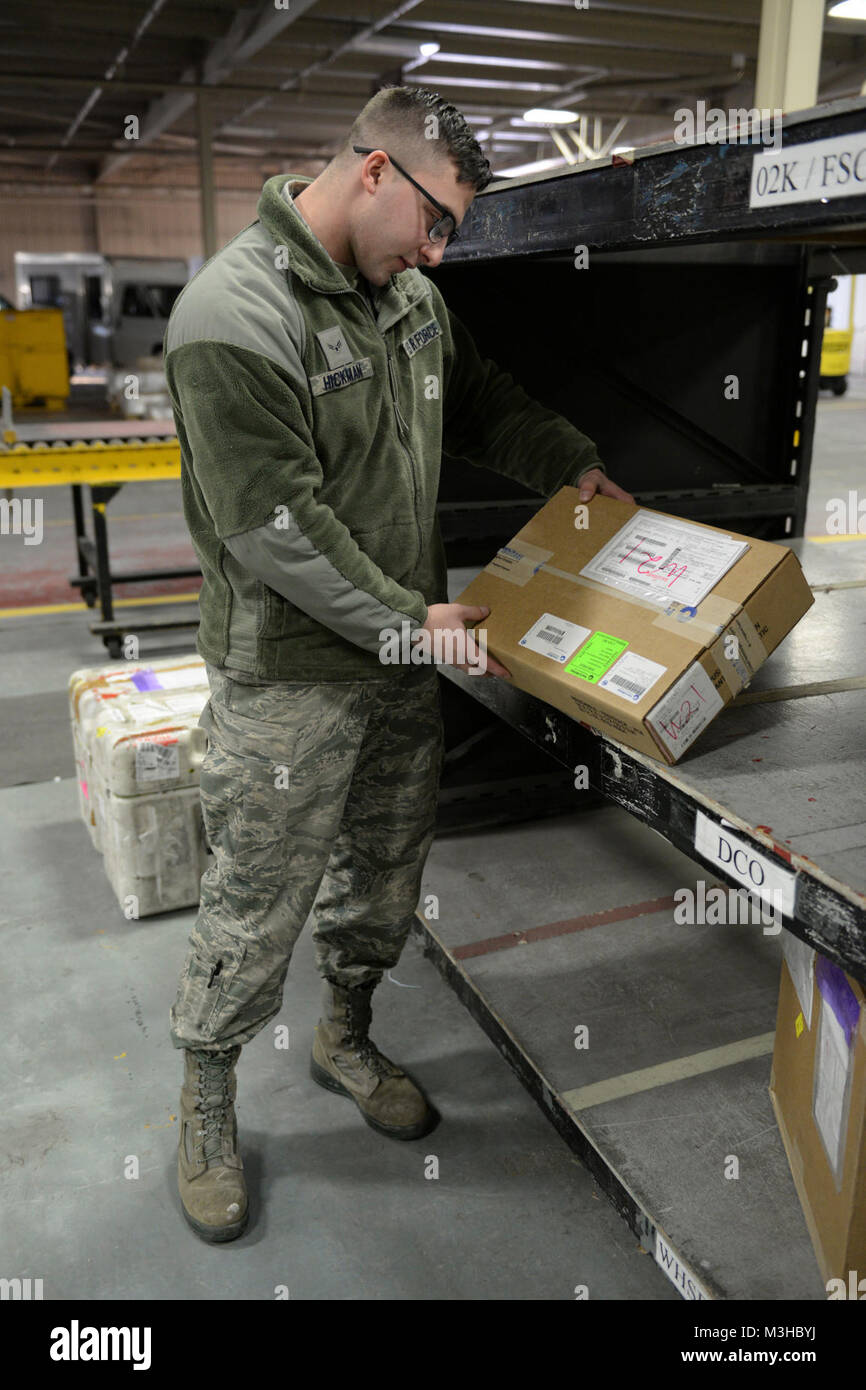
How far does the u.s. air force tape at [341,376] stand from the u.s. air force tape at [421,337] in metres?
0.17

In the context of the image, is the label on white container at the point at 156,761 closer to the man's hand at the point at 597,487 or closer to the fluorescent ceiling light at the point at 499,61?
the man's hand at the point at 597,487

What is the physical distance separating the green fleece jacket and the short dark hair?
194mm

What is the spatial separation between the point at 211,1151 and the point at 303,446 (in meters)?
1.50

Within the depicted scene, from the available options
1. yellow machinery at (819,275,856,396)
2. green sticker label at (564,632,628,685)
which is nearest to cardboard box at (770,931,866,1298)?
green sticker label at (564,632,628,685)

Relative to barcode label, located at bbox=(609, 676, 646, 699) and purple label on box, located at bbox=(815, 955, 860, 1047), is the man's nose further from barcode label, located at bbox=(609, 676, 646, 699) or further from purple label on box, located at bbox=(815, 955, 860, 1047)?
purple label on box, located at bbox=(815, 955, 860, 1047)

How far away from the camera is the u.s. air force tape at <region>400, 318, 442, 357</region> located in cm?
204

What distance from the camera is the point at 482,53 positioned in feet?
41.1

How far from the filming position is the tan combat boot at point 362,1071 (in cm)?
243

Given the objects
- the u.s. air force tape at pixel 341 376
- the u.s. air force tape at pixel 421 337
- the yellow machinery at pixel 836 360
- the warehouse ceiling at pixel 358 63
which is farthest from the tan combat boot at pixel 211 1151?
the yellow machinery at pixel 836 360

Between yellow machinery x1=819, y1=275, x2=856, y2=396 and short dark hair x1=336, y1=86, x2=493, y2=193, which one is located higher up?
yellow machinery x1=819, y1=275, x2=856, y2=396

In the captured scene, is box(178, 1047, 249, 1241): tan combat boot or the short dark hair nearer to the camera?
the short dark hair

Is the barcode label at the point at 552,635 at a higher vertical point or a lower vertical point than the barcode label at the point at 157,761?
higher

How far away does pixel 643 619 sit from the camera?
182 centimetres

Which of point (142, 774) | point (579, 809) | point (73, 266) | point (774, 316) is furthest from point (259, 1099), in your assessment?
point (73, 266)
